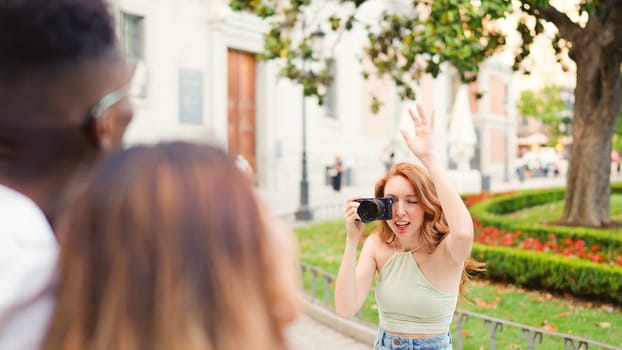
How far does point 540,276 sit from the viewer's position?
7.63 metres

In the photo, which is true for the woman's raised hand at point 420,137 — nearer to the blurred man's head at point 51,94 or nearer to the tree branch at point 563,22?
the blurred man's head at point 51,94

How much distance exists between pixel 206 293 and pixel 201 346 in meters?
0.07

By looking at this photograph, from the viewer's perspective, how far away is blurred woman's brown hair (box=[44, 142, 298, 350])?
36.0 inches

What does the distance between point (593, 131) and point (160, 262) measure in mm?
10667

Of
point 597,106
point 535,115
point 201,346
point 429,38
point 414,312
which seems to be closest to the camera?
point 201,346

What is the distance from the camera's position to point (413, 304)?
9.36 ft

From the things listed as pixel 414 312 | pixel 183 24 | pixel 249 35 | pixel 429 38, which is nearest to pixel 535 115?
pixel 249 35

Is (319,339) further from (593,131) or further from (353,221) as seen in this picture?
(593,131)

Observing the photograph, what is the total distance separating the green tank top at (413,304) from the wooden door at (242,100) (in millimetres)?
18703

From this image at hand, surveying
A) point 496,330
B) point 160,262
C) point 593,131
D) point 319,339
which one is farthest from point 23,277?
point 593,131

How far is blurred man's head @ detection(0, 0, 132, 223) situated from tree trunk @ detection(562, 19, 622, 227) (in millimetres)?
10246

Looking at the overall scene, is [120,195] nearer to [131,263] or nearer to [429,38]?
[131,263]

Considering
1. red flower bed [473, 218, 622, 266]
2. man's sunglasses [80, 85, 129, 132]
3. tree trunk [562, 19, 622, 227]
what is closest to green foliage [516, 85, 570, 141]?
tree trunk [562, 19, 622, 227]

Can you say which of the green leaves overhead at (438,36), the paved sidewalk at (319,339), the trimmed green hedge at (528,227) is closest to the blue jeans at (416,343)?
the paved sidewalk at (319,339)
